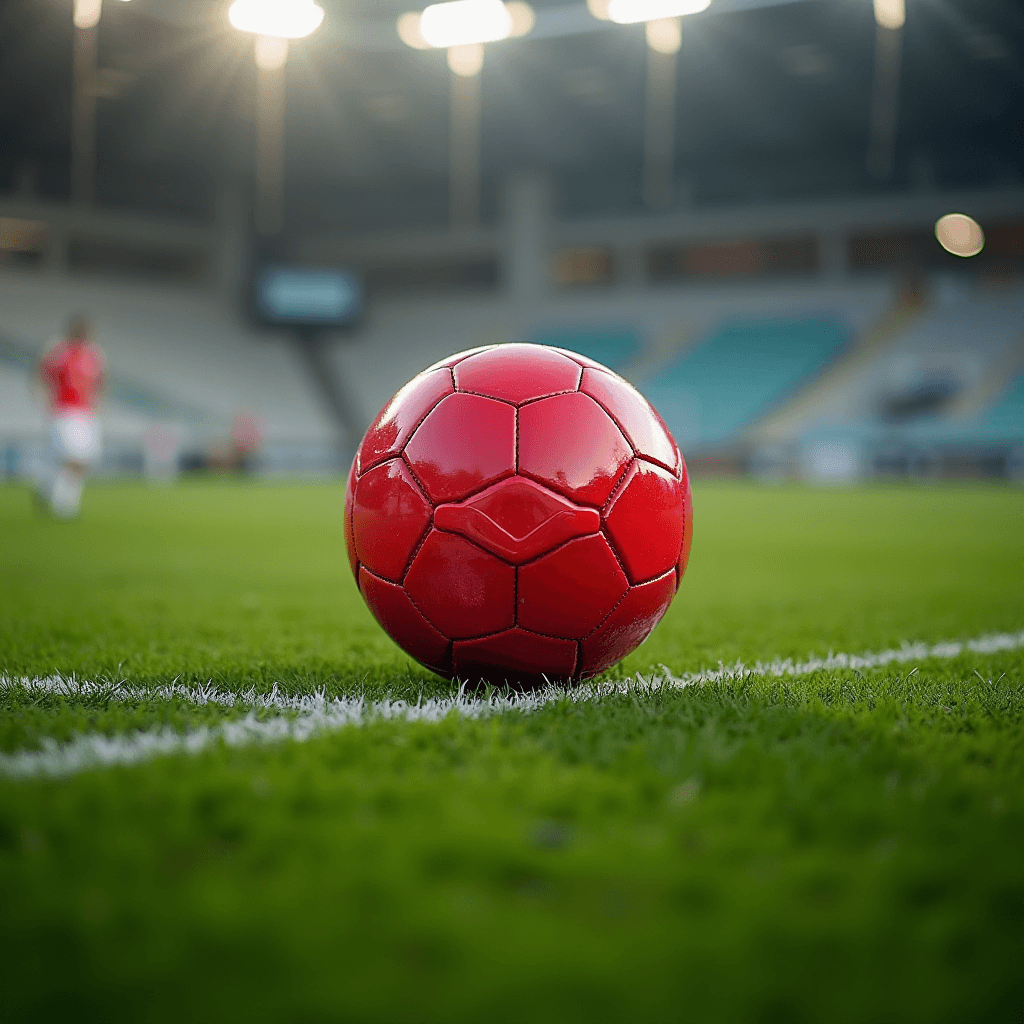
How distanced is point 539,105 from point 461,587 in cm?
2616

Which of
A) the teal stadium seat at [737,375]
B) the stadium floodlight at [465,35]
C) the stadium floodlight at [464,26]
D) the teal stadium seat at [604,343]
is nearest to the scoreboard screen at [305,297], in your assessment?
the teal stadium seat at [604,343]

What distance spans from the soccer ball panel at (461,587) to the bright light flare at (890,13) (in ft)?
69.1

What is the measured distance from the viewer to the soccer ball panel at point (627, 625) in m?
2.31

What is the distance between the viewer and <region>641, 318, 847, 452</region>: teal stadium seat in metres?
29.3

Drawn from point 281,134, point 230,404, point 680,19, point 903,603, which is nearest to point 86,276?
point 230,404

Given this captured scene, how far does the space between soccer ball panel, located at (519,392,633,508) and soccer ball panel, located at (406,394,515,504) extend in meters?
0.05

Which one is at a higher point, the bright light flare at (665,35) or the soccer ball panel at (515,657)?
the bright light flare at (665,35)

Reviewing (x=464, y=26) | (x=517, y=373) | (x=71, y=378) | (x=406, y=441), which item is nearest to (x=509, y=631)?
(x=406, y=441)

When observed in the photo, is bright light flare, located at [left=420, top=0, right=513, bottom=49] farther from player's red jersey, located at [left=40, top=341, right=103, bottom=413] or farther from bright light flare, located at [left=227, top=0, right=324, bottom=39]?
player's red jersey, located at [left=40, top=341, right=103, bottom=413]

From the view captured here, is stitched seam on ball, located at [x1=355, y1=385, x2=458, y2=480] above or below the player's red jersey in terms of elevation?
below

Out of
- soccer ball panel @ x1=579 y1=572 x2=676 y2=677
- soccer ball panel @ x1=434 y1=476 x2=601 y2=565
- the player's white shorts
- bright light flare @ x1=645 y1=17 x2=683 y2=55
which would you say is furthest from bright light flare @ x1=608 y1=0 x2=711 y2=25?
soccer ball panel @ x1=434 y1=476 x2=601 y2=565

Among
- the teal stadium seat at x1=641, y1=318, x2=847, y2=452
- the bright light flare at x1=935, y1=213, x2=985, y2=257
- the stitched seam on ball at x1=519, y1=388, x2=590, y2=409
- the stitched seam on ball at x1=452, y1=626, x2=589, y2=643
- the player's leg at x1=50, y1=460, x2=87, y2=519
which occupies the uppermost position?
the bright light flare at x1=935, y1=213, x2=985, y2=257

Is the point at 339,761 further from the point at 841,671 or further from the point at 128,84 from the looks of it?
the point at 128,84

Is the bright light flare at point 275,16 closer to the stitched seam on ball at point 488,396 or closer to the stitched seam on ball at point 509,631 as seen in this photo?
the stitched seam on ball at point 488,396
